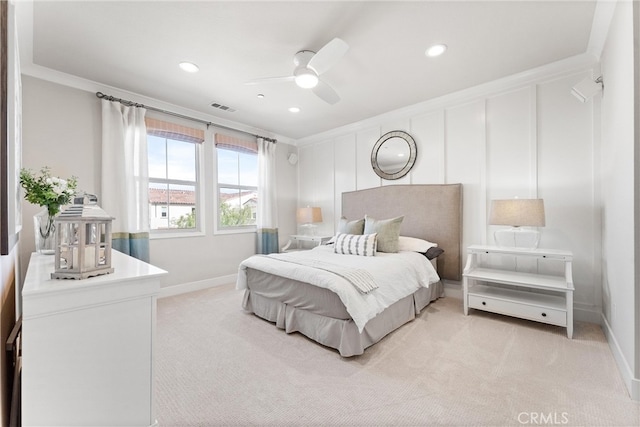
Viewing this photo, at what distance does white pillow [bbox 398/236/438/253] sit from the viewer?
3.29 metres

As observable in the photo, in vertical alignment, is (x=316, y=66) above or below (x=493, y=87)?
below

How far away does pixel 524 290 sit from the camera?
9.84 feet

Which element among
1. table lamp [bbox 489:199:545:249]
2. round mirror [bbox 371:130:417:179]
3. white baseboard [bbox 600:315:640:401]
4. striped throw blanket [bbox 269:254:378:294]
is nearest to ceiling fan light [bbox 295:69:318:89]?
striped throw blanket [bbox 269:254:378:294]

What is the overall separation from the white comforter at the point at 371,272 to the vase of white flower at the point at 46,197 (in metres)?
1.57

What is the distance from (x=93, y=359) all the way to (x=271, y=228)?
12.4 ft

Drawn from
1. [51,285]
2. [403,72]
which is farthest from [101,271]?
[403,72]

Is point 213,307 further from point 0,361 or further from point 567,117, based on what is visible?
point 567,117

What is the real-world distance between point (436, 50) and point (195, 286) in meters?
4.15

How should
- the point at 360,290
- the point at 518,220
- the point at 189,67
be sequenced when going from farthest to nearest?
the point at 189,67 < the point at 518,220 < the point at 360,290

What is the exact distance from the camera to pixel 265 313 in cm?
281

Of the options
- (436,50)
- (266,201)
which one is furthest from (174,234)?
(436,50)

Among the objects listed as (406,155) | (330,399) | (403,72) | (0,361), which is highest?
(403,72)

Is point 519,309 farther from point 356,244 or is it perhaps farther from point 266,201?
point 266,201

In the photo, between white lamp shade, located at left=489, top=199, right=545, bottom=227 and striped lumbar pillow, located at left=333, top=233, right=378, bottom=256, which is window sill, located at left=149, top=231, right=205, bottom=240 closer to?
striped lumbar pillow, located at left=333, top=233, right=378, bottom=256
